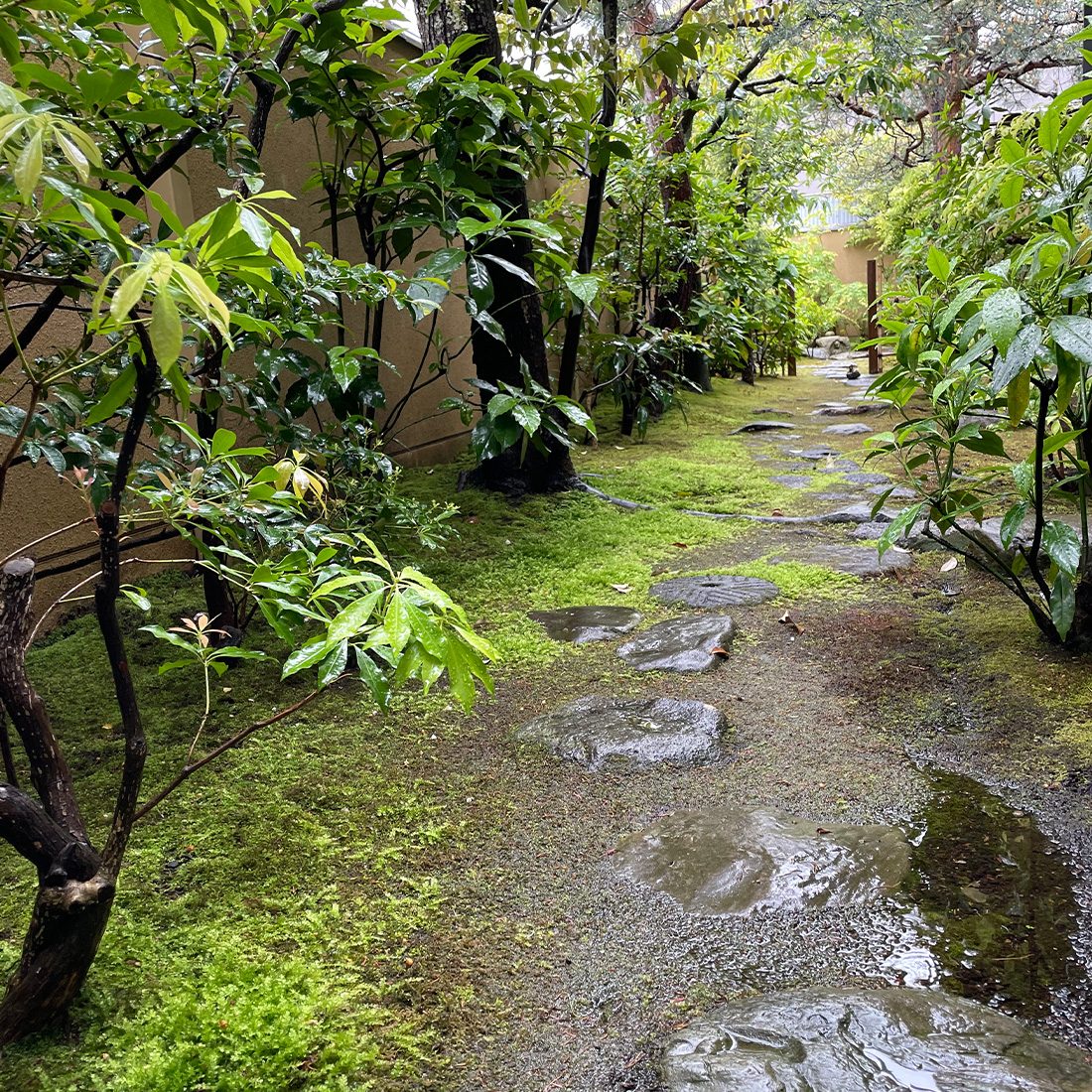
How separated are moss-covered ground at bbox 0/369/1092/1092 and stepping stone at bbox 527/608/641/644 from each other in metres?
0.06

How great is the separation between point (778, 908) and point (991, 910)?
1.14 ft

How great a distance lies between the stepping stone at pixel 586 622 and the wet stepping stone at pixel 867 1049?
156 centimetres

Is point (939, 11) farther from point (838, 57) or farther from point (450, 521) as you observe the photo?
point (450, 521)

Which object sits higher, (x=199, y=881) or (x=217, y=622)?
(x=217, y=622)

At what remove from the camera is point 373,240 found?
3004mm

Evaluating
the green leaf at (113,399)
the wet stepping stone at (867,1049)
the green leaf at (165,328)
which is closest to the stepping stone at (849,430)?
the wet stepping stone at (867,1049)

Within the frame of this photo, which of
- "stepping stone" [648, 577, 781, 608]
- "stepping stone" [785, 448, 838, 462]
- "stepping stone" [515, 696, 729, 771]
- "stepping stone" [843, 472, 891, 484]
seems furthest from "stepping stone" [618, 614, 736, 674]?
"stepping stone" [785, 448, 838, 462]

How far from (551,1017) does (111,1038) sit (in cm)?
60

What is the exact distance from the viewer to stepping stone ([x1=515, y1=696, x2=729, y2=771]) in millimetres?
1996

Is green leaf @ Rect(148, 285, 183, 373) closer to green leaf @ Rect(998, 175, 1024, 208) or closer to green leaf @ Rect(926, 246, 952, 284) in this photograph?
green leaf @ Rect(998, 175, 1024, 208)

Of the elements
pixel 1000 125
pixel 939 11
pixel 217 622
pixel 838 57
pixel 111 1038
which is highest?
pixel 939 11

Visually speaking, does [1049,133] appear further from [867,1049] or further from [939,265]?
[867,1049]

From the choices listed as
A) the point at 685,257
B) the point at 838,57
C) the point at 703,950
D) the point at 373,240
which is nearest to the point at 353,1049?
the point at 703,950

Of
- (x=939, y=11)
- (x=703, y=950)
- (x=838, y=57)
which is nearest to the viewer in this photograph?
(x=703, y=950)
